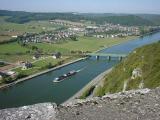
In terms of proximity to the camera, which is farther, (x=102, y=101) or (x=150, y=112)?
(x=102, y=101)

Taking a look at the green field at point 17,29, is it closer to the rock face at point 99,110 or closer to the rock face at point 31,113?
the rock face at point 99,110

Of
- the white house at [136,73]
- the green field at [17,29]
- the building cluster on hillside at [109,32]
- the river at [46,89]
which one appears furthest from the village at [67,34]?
the white house at [136,73]

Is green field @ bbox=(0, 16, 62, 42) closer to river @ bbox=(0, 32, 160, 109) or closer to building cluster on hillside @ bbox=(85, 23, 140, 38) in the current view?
building cluster on hillside @ bbox=(85, 23, 140, 38)

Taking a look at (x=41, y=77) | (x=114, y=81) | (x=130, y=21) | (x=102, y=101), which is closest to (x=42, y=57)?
(x=41, y=77)

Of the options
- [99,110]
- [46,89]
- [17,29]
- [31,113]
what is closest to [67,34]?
[17,29]

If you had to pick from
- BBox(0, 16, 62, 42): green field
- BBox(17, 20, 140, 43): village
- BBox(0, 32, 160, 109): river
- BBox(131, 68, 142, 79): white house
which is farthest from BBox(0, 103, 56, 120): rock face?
BBox(0, 16, 62, 42): green field

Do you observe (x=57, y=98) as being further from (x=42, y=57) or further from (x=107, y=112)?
(x=42, y=57)

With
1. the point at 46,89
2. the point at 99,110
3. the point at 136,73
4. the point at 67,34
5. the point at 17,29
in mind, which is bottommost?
the point at 67,34

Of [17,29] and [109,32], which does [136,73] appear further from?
[17,29]
